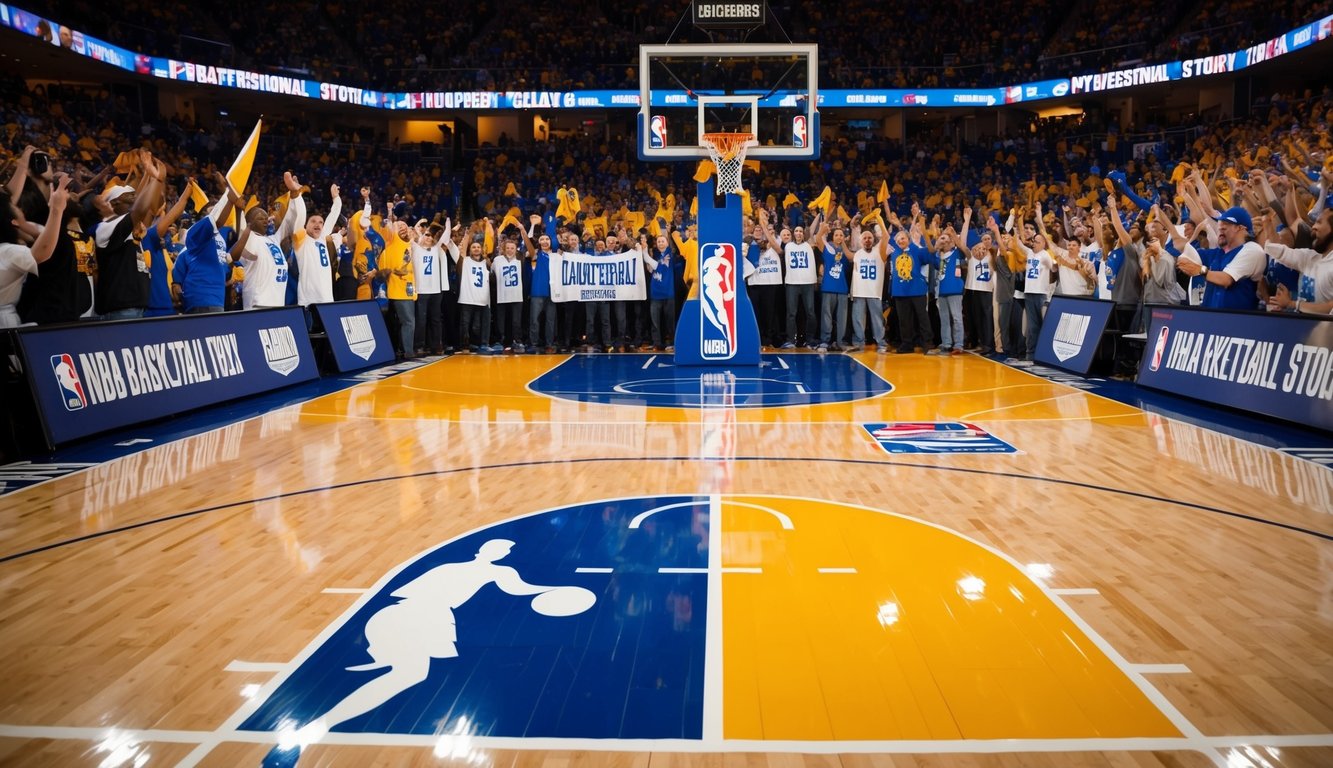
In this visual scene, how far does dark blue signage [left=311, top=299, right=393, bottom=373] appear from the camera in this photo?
13281mm

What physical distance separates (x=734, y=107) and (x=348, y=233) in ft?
20.8

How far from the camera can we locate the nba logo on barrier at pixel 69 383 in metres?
7.96

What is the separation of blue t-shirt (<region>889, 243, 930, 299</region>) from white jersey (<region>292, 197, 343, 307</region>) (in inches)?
346

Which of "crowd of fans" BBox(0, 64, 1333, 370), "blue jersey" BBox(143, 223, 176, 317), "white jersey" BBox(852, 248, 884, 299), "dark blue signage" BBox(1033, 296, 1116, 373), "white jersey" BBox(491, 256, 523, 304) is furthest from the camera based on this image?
"white jersey" BBox(491, 256, 523, 304)

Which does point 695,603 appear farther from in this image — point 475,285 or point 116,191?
point 475,285

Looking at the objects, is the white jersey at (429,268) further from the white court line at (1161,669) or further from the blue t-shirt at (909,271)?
the white court line at (1161,669)

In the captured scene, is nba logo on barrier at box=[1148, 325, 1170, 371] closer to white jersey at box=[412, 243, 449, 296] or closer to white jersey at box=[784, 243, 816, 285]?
white jersey at box=[784, 243, 816, 285]

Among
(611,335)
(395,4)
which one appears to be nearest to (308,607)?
(611,335)

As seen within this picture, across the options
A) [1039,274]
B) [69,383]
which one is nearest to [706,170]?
[1039,274]

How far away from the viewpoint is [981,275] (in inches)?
605

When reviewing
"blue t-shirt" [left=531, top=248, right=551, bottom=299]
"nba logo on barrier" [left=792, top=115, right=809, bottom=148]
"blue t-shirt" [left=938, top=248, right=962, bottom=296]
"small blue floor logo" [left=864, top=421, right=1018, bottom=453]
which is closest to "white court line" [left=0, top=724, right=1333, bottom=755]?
"small blue floor logo" [left=864, top=421, right=1018, bottom=453]

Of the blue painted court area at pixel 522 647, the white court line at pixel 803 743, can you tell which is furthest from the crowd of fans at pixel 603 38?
the white court line at pixel 803 743

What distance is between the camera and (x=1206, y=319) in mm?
9961

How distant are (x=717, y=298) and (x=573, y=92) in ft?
73.2
